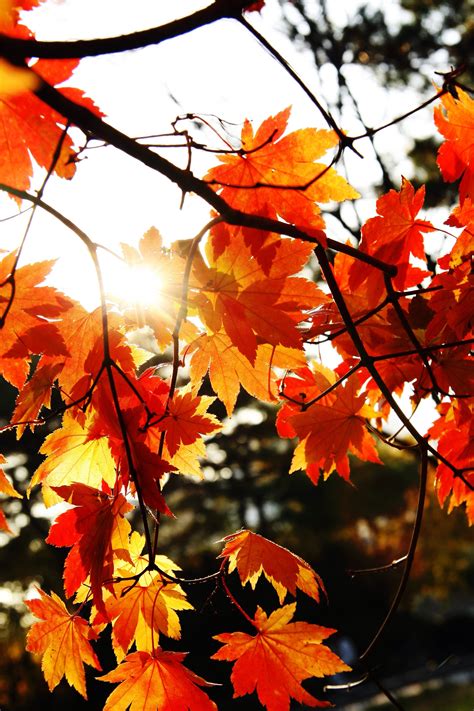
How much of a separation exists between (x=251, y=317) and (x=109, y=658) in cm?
587

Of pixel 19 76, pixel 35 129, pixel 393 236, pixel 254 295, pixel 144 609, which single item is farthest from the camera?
pixel 393 236

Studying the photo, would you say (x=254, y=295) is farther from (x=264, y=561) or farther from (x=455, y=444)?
(x=455, y=444)

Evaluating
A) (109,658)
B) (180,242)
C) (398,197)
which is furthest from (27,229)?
(109,658)

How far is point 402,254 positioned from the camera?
50.6 inches

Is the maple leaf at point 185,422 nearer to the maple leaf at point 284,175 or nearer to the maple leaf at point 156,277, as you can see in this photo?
the maple leaf at point 156,277

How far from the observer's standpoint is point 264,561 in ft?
3.66

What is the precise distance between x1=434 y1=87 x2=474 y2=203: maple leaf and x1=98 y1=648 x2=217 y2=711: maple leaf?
0.91 meters

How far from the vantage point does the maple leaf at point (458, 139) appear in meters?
1.18

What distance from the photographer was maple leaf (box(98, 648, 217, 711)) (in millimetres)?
1057

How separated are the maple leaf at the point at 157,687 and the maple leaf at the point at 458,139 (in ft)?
3.00

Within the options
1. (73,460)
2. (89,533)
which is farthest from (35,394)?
(89,533)

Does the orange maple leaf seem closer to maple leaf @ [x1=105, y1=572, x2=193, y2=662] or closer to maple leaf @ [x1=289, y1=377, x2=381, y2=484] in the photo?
maple leaf @ [x1=105, y1=572, x2=193, y2=662]

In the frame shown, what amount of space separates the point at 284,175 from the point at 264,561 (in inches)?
24.3

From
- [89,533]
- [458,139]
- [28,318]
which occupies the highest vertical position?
[458,139]
